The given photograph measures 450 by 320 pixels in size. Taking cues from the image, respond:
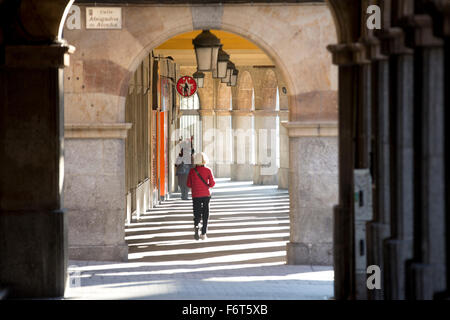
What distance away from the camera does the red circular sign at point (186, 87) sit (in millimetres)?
23053

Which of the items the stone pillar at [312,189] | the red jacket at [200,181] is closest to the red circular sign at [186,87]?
the red jacket at [200,181]

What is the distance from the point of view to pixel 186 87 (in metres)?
23.2

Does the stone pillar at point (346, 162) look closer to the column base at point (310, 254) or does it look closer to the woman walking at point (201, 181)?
the column base at point (310, 254)

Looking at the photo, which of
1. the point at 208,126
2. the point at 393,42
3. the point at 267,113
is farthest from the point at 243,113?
the point at 393,42

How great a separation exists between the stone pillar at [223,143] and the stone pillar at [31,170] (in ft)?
Result: 88.9

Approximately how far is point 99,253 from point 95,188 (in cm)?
92

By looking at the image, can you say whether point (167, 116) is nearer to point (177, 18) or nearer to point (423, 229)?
point (177, 18)

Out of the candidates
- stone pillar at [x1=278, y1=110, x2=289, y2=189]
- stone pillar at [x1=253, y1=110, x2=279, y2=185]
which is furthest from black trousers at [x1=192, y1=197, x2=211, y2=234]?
stone pillar at [x1=253, y1=110, x2=279, y2=185]

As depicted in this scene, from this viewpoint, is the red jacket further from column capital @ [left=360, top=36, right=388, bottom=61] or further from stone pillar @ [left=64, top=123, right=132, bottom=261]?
column capital @ [left=360, top=36, right=388, bottom=61]

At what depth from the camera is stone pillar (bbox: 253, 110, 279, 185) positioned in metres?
30.8

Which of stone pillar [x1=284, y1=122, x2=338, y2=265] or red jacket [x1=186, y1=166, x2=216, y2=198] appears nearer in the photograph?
stone pillar [x1=284, y1=122, x2=338, y2=265]

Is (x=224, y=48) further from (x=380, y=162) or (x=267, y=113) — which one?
(x=380, y=162)

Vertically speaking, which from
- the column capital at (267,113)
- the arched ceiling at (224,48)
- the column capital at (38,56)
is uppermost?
the arched ceiling at (224,48)

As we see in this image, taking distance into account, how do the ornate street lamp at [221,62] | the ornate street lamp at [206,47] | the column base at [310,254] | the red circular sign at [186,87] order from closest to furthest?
the column base at [310,254] → the ornate street lamp at [206,47] → the ornate street lamp at [221,62] → the red circular sign at [186,87]
